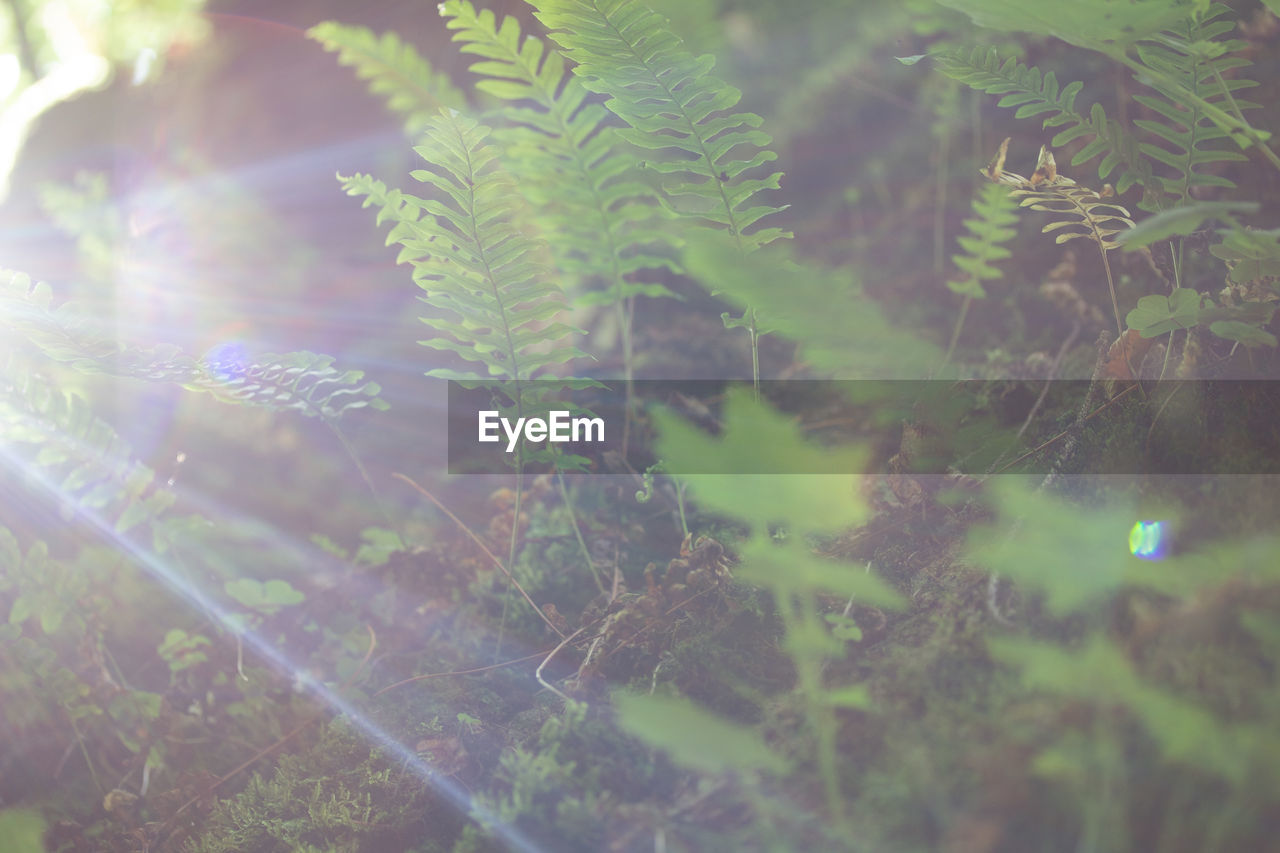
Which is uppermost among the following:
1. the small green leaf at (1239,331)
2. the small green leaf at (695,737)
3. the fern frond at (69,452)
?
the small green leaf at (1239,331)

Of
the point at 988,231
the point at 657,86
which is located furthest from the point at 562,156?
the point at 988,231

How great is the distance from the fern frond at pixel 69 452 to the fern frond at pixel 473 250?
3.37 feet

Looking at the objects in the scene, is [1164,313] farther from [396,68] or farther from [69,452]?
[69,452]

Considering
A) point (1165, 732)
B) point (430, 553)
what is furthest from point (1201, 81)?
point (430, 553)

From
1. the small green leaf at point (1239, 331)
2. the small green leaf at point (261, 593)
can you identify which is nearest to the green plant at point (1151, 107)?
the small green leaf at point (1239, 331)

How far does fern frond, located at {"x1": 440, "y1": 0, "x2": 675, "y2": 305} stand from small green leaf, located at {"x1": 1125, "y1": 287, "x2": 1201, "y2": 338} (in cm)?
104

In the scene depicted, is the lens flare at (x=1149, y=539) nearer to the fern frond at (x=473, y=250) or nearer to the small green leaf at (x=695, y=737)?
the small green leaf at (x=695, y=737)

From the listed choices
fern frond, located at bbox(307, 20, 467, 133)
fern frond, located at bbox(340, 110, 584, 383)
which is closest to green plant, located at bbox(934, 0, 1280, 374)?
fern frond, located at bbox(340, 110, 584, 383)

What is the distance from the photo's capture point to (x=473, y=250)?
152 cm

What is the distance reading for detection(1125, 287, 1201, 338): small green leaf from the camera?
1261 millimetres

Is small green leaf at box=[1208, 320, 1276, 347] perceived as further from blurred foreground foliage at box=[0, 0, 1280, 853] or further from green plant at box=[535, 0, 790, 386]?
green plant at box=[535, 0, 790, 386]

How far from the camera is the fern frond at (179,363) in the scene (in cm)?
152

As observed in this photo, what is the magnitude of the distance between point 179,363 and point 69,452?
598 millimetres

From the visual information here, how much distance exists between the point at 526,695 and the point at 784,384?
129 centimetres
